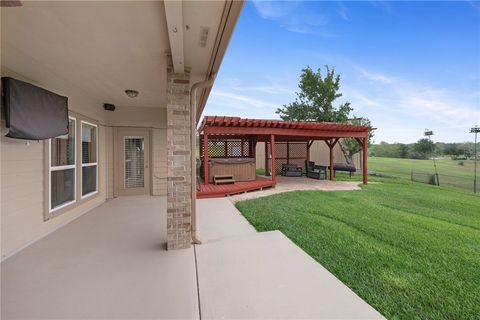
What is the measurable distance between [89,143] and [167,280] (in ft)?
13.5

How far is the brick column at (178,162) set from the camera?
2.75 meters

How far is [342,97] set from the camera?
57.7 ft

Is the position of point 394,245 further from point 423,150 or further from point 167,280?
point 423,150

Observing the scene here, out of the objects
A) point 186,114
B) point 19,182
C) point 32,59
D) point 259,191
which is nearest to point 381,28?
point 259,191

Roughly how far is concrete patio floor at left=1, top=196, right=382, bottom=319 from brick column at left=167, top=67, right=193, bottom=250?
0.25 m

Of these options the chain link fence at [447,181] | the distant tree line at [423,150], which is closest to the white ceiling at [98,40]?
the chain link fence at [447,181]

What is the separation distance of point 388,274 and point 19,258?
4219 millimetres

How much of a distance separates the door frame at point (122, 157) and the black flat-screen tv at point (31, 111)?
2.26m

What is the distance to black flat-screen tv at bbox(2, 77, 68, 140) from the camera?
260 cm

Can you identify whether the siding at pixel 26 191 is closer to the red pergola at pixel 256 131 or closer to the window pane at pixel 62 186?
the window pane at pixel 62 186

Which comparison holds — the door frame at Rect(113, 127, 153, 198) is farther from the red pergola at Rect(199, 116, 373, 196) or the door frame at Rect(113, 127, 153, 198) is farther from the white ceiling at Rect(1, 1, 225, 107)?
the white ceiling at Rect(1, 1, 225, 107)

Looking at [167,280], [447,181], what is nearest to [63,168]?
[167,280]

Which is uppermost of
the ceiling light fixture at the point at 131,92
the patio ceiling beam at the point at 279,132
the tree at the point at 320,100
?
the tree at the point at 320,100

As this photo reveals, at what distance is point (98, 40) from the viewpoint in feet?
7.69
